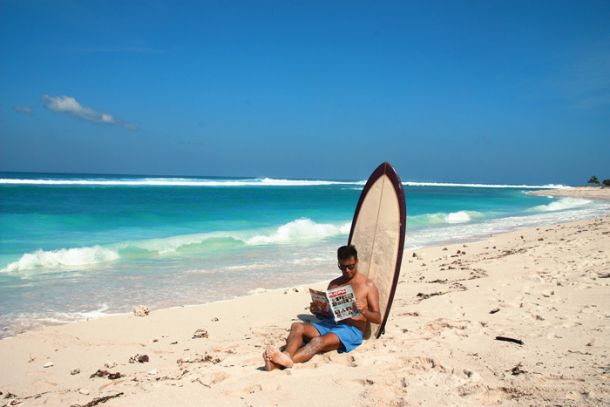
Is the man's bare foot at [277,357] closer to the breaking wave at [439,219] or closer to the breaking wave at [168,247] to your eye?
the breaking wave at [168,247]

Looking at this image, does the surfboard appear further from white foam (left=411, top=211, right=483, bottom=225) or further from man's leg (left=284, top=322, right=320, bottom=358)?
white foam (left=411, top=211, right=483, bottom=225)

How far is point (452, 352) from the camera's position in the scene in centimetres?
359

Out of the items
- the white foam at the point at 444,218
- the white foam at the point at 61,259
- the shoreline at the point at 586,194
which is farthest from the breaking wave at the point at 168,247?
the shoreline at the point at 586,194

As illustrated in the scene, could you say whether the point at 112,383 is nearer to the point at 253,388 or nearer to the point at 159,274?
the point at 253,388

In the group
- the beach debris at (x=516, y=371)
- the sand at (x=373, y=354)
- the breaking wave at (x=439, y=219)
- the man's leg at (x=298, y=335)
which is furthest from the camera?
the breaking wave at (x=439, y=219)

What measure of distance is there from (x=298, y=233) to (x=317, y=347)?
11073 millimetres

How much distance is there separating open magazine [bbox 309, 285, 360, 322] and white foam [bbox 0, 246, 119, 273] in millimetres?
7246

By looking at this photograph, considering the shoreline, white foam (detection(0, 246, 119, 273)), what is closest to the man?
white foam (detection(0, 246, 119, 273))

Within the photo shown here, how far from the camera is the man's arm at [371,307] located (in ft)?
13.0

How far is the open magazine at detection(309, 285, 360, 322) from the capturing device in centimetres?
381

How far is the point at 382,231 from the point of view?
16.0 feet

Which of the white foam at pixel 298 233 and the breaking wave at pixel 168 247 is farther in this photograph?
the white foam at pixel 298 233

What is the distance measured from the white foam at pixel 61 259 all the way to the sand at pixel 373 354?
4470mm

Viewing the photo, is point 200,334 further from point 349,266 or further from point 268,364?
point 349,266
